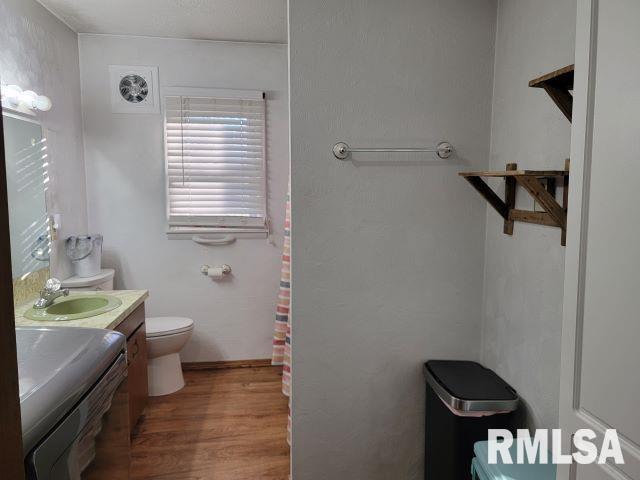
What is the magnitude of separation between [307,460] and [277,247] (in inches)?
70.5

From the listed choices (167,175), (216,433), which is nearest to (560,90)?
(216,433)

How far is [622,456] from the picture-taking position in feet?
2.73

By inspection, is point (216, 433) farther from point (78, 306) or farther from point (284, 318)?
point (78, 306)

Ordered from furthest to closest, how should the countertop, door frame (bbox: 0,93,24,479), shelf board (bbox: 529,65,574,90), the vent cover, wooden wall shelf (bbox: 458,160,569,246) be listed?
the vent cover
the countertop
wooden wall shelf (bbox: 458,160,569,246)
shelf board (bbox: 529,65,574,90)
door frame (bbox: 0,93,24,479)

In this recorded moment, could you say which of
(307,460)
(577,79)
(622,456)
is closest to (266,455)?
(307,460)

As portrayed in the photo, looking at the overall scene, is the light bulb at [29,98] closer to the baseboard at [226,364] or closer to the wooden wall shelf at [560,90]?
the baseboard at [226,364]

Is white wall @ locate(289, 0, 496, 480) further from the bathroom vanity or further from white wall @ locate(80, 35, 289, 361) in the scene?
white wall @ locate(80, 35, 289, 361)

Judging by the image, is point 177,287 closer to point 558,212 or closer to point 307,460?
point 307,460

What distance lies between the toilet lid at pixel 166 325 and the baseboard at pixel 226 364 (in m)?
0.50

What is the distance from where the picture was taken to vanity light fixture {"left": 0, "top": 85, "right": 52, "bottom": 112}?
2.20 meters

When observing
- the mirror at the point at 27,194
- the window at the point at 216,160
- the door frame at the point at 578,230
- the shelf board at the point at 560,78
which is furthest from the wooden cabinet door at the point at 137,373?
the shelf board at the point at 560,78

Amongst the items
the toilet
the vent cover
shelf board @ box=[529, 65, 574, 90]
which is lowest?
the toilet

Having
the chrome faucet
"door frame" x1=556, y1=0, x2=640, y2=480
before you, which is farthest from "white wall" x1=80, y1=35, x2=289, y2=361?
"door frame" x1=556, y1=0, x2=640, y2=480

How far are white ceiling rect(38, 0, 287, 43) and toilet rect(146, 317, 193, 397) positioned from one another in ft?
6.59
